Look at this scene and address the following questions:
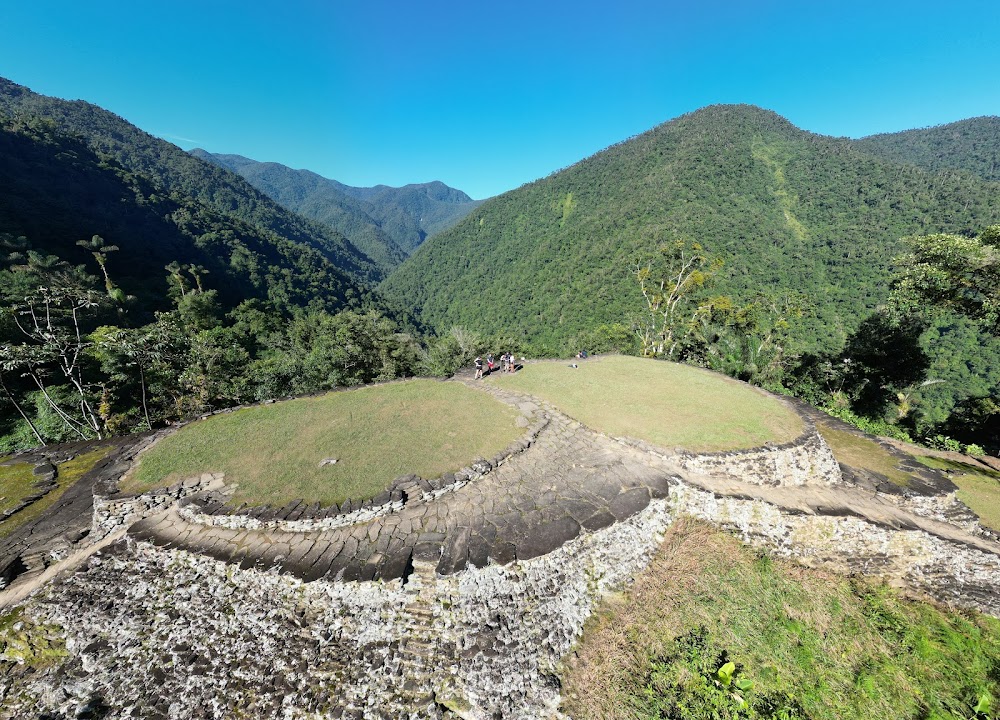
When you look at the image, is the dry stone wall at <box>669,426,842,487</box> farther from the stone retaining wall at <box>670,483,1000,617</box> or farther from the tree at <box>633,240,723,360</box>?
the tree at <box>633,240,723,360</box>

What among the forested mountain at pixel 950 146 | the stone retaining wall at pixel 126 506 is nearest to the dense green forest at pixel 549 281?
the forested mountain at pixel 950 146

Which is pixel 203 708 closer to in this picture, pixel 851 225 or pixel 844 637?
pixel 844 637

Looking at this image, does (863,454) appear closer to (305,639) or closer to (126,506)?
(305,639)

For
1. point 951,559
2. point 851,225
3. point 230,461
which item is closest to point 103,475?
point 230,461

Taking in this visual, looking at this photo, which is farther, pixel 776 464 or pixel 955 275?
pixel 955 275

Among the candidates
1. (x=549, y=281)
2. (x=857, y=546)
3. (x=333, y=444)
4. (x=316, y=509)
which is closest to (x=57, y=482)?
(x=333, y=444)

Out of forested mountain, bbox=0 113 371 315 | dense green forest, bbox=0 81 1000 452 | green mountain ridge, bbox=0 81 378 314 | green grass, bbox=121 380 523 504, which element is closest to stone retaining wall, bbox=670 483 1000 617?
green grass, bbox=121 380 523 504

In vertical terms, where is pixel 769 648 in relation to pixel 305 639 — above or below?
below
